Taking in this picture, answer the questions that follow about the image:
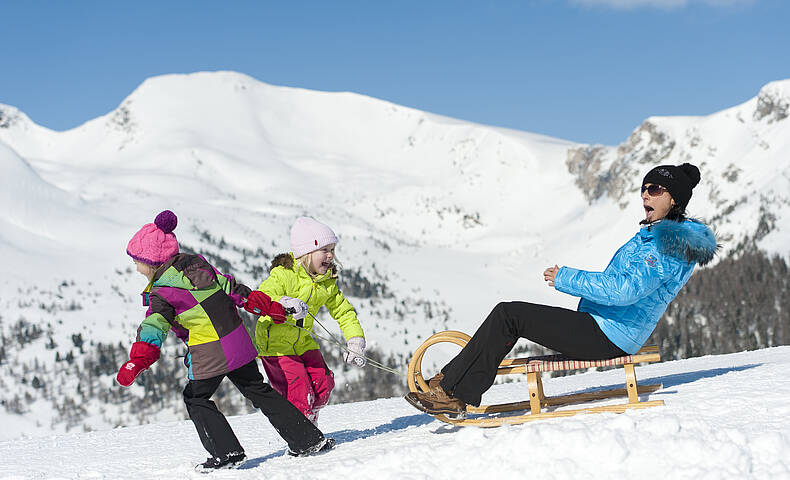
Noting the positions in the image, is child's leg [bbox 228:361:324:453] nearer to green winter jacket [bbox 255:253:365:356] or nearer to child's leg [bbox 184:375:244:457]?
child's leg [bbox 184:375:244:457]

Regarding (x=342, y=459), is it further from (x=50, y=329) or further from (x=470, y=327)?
(x=50, y=329)

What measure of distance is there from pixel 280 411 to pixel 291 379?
0.38 m

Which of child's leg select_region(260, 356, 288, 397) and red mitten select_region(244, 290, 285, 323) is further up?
red mitten select_region(244, 290, 285, 323)

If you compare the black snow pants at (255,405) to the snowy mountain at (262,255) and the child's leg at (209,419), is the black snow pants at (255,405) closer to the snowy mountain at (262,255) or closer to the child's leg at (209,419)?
the child's leg at (209,419)

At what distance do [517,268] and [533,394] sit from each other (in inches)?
6231

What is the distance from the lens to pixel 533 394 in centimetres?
518

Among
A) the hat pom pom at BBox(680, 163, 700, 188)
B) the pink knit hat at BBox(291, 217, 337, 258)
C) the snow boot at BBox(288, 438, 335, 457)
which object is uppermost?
the hat pom pom at BBox(680, 163, 700, 188)

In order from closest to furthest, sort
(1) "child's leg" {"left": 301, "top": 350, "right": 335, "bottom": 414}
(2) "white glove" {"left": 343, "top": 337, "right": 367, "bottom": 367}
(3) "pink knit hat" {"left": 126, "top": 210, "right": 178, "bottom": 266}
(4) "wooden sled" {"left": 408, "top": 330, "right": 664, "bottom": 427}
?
(4) "wooden sled" {"left": 408, "top": 330, "right": 664, "bottom": 427}
(3) "pink knit hat" {"left": 126, "top": 210, "right": 178, "bottom": 266}
(2) "white glove" {"left": 343, "top": 337, "right": 367, "bottom": 367}
(1) "child's leg" {"left": 301, "top": 350, "right": 335, "bottom": 414}

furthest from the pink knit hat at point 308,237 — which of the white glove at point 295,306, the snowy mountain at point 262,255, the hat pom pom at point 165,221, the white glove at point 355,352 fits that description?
the snowy mountain at point 262,255

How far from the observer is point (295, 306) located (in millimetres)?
5254

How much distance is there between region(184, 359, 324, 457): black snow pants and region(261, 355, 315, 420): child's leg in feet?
0.79

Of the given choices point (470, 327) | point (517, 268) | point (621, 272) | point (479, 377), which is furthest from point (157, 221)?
point (517, 268)

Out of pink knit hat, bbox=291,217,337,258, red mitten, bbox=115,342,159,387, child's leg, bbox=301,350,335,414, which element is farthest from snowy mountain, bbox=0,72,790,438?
red mitten, bbox=115,342,159,387

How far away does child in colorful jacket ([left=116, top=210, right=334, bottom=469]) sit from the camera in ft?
16.0
